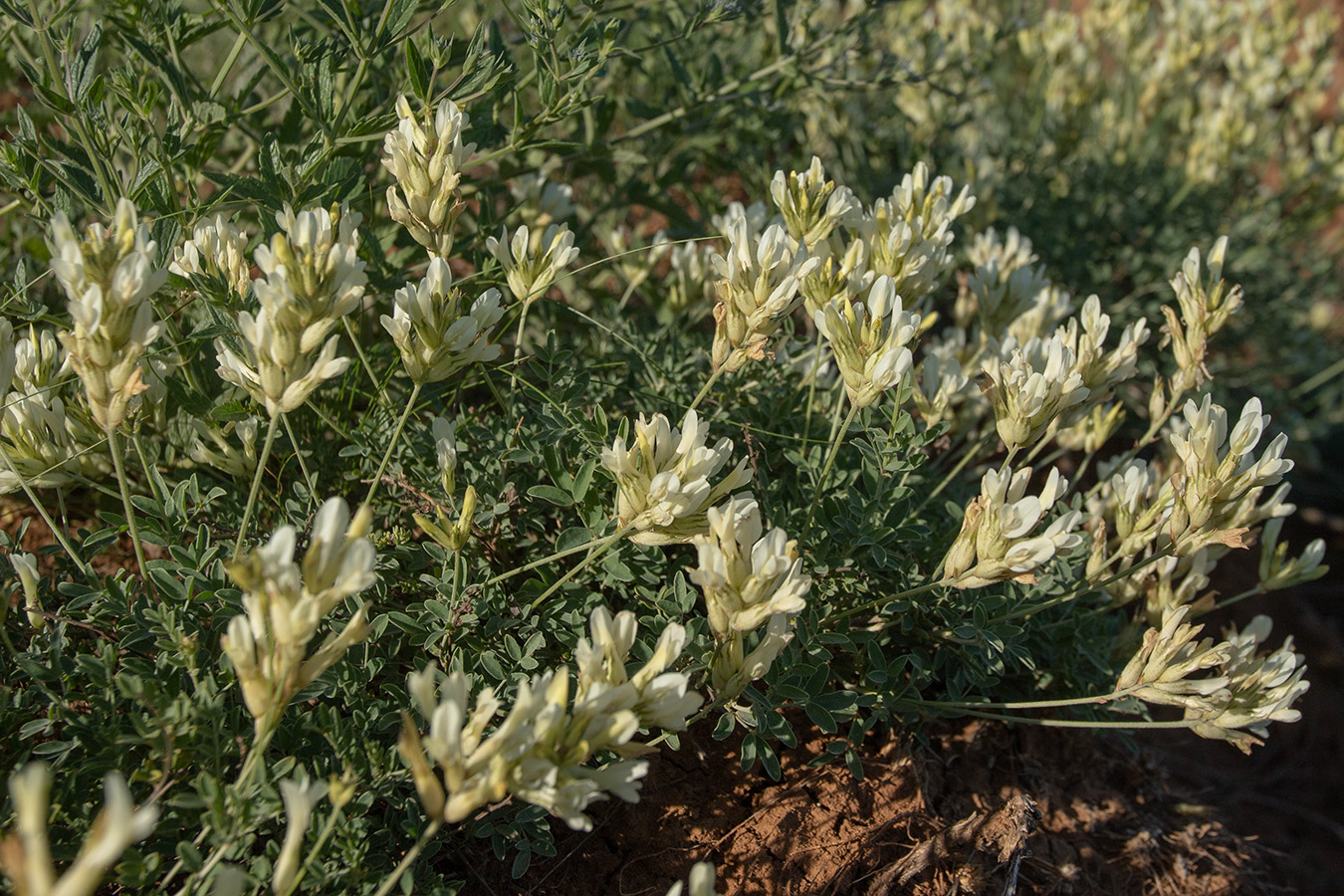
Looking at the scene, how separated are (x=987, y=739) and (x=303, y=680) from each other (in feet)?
4.88

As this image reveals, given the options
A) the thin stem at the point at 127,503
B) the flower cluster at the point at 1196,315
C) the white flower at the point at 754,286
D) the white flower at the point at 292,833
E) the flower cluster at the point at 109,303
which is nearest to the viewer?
the white flower at the point at 292,833

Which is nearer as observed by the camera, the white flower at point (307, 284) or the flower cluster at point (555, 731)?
the flower cluster at point (555, 731)

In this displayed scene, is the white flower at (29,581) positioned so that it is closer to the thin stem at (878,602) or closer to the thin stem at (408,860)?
the thin stem at (408,860)

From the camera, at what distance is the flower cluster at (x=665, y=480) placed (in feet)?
4.45

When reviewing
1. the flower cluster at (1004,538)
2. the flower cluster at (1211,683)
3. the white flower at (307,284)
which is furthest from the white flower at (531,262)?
the flower cluster at (1211,683)

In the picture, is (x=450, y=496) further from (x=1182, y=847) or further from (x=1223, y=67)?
(x=1223, y=67)

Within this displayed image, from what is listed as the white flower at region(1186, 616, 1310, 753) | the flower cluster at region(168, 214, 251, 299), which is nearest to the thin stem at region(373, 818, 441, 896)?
the flower cluster at region(168, 214, 251, 299)

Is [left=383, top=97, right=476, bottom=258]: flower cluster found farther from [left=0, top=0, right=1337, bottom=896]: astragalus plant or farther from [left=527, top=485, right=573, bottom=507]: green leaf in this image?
[left=527, top=485, right=573, bottom=507]: green leaf

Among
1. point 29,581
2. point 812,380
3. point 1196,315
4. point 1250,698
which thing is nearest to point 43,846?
point 29,581

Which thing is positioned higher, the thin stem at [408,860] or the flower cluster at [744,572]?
the flower cluster at [744,572]

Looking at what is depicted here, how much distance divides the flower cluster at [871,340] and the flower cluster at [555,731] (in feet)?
1.69

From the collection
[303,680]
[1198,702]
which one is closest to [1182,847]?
[1198,702]

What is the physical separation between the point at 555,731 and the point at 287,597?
347mm

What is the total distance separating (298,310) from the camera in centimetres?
125
